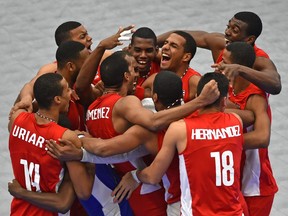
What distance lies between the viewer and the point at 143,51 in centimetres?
796

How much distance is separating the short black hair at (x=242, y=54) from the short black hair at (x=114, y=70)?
2.80 ft

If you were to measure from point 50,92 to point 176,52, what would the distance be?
1.37m

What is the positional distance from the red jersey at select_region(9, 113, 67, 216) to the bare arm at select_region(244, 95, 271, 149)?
1.46 meters

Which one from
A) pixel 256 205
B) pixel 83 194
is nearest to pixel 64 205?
pixel 83 194

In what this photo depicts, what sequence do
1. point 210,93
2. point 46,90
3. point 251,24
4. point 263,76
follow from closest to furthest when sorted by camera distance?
point 210,93
point 46,90
point 263,76
point 251,24

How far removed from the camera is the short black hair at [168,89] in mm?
6891

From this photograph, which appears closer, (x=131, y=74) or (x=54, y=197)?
(x=54, y=197)

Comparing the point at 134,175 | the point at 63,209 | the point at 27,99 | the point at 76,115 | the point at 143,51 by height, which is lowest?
the point at 63,209

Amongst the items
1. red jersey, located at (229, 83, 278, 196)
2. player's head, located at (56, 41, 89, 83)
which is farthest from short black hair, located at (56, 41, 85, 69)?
red jersey, located at (229, 83, 278, 196)

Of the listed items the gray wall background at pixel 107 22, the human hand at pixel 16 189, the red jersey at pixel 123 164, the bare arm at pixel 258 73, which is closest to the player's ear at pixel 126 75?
the red jersey at pixel 123 164

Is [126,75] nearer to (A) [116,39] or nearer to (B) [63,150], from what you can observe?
(A) [116,39]

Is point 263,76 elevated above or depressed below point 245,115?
above

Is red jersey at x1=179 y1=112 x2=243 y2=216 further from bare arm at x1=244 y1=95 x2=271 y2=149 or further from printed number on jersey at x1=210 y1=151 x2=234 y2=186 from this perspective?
bare arm at x1=244 y1=95 x2=271 y2=149

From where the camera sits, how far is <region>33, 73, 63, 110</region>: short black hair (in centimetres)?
695
